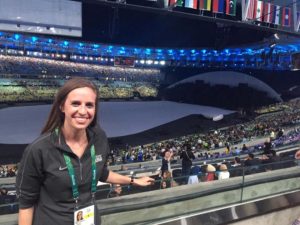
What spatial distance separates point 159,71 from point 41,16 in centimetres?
1178

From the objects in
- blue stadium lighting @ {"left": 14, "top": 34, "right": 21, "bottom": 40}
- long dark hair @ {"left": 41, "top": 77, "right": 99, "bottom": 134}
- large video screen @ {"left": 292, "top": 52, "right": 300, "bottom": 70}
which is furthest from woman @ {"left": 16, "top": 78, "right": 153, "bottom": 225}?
large video screen @ {"left": 292, "top": 52, "right": 300, "bottom": 70}

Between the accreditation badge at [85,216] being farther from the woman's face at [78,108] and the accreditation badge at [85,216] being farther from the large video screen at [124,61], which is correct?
the large video screen at [124,61]

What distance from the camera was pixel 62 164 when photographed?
5.40 ft

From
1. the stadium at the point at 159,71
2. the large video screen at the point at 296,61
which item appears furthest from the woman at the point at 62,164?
the large video screen at the point at 296,61

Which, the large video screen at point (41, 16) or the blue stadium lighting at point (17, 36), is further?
the blue stadium lighting at point (17, 36)

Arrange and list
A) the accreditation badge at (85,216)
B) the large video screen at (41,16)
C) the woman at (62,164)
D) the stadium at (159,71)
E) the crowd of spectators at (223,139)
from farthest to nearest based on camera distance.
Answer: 1. the large video screen at (41,16)
2. the stadium at (159,71)
3. the crowd of spectators at (223,139)
4. the accreditation badge at (85,216)
5. the woman at (62,164)

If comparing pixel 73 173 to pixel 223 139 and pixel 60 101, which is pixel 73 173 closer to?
pixel 60 101

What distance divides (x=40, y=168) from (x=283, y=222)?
284 centimetres

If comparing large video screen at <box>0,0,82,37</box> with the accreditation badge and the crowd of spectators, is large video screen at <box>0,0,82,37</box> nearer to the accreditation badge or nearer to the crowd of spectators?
the crowd of spectators

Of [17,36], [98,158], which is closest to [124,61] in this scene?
[17,36]

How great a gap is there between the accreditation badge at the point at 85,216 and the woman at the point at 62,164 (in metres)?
0.02

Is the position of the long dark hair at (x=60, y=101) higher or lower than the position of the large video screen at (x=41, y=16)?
lower

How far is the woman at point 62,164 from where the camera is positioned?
1.63m

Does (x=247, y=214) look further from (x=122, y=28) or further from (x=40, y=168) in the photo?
(x=122, y=28)
